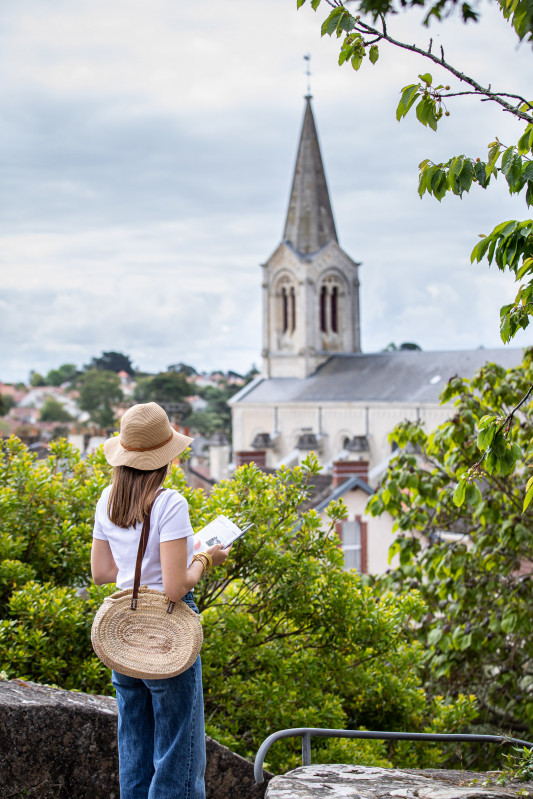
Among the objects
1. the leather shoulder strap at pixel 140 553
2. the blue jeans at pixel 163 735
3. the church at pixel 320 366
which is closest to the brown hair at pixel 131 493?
the leather shoulder strap at pixel 140 553

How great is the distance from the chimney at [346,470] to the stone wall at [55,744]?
19.8 m

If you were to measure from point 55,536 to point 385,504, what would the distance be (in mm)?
3286

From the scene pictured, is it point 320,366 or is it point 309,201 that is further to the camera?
point 309,201

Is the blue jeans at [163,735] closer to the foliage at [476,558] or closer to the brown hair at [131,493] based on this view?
the brown hair at [131,493]

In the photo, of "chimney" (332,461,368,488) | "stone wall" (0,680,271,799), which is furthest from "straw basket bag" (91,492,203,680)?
"chimney" (332,461,368,488)

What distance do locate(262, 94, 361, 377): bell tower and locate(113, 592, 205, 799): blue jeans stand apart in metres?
52.9

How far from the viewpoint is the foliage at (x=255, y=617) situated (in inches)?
221

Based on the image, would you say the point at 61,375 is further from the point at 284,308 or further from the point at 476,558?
the point at 476,558


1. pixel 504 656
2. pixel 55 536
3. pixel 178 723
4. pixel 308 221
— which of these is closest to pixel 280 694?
pixel 55 536

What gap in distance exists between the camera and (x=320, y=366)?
5662 centimetres

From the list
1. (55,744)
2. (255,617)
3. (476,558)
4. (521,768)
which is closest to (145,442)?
(55,744)

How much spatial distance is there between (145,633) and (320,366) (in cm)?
5338

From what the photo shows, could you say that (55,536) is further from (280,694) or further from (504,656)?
(504,656)

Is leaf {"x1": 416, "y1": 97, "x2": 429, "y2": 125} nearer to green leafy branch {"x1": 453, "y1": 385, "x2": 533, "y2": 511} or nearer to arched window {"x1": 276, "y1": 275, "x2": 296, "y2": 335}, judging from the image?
green leafy branch {"x1": 453, "y1": 385, "x2": 533, "y2": 511}
